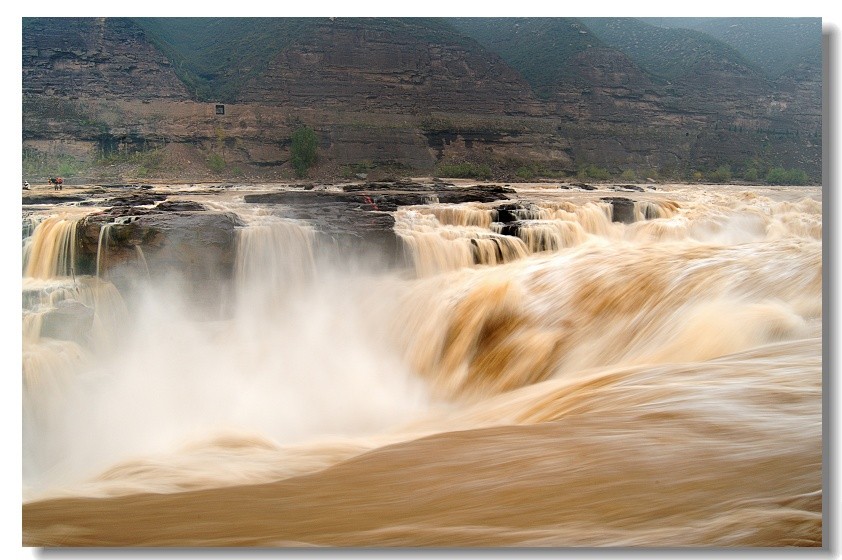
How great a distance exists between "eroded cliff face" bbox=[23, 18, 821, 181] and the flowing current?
0.79 feet

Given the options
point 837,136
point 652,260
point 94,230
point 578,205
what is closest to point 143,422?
point 94,230

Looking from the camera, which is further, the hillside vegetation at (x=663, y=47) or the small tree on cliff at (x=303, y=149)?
the small tree on cliff at (x=303, y=149)

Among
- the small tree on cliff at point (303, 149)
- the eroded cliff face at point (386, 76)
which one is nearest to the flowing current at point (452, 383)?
the small tree on cliff at point (303, 149)

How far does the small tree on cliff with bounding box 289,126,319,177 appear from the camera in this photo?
4.00 meters

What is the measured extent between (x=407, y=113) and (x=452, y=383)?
1.37 meters

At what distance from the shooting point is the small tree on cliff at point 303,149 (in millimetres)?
4004

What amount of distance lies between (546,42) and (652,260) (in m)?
A: 1.21

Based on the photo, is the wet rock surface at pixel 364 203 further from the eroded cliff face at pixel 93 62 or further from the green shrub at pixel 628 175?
the eroded cliff face at pixel 93 62

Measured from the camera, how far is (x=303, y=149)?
4.01 metres

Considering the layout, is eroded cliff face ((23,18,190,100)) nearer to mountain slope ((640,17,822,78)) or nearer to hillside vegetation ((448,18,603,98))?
hillside vegetation ((448,18,603,98))

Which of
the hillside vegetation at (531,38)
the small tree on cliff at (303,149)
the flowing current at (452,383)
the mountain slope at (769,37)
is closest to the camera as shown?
the flowing current at (452,383)

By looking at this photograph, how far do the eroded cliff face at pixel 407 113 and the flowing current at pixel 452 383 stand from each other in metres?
0.24

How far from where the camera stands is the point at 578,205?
4008mm

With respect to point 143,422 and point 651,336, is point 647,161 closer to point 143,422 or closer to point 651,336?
point 651,336
